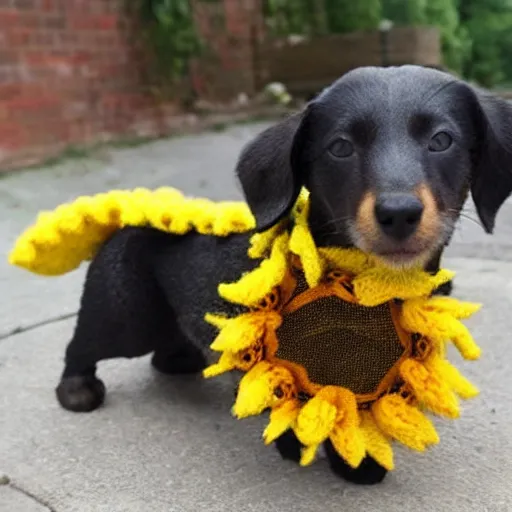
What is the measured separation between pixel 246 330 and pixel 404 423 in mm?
347

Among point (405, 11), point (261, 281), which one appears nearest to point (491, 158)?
point (261, 281)

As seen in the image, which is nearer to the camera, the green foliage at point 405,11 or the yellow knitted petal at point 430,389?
the yellow knitted petal at point 430,389

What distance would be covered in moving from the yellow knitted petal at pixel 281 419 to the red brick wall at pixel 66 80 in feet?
11.6

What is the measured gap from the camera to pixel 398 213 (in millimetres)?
1401

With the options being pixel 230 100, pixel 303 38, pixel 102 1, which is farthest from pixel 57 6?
pixel 303 38

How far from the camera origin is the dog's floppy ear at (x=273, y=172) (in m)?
1.61

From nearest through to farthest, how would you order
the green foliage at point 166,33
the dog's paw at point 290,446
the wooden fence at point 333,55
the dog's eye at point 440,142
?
the dog's eye at point 440,142
the dog's paw at point 290,446
the green foliage at point 166,33
the wooden fence at point 333,55

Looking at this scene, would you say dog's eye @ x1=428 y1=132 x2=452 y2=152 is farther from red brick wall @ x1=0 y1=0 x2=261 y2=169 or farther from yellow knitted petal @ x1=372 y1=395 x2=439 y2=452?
red brick wall @ x1=0 y1=0 x2=261 y2=169

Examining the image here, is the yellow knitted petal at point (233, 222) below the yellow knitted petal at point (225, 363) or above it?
above

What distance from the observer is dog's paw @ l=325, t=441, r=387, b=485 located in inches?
66.1

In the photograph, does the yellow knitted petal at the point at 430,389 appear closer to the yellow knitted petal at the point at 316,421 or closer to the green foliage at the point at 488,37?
the yellow knitted petal at the point at 316,421

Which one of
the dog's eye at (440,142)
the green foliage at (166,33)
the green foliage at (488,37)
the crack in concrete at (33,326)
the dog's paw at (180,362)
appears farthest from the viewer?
the green foliage at (488,37)

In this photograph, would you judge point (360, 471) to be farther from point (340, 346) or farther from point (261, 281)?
point (261, 281)

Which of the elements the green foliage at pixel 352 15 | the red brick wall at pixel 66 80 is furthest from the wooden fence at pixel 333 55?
the red brick wall at pixel 66 80
